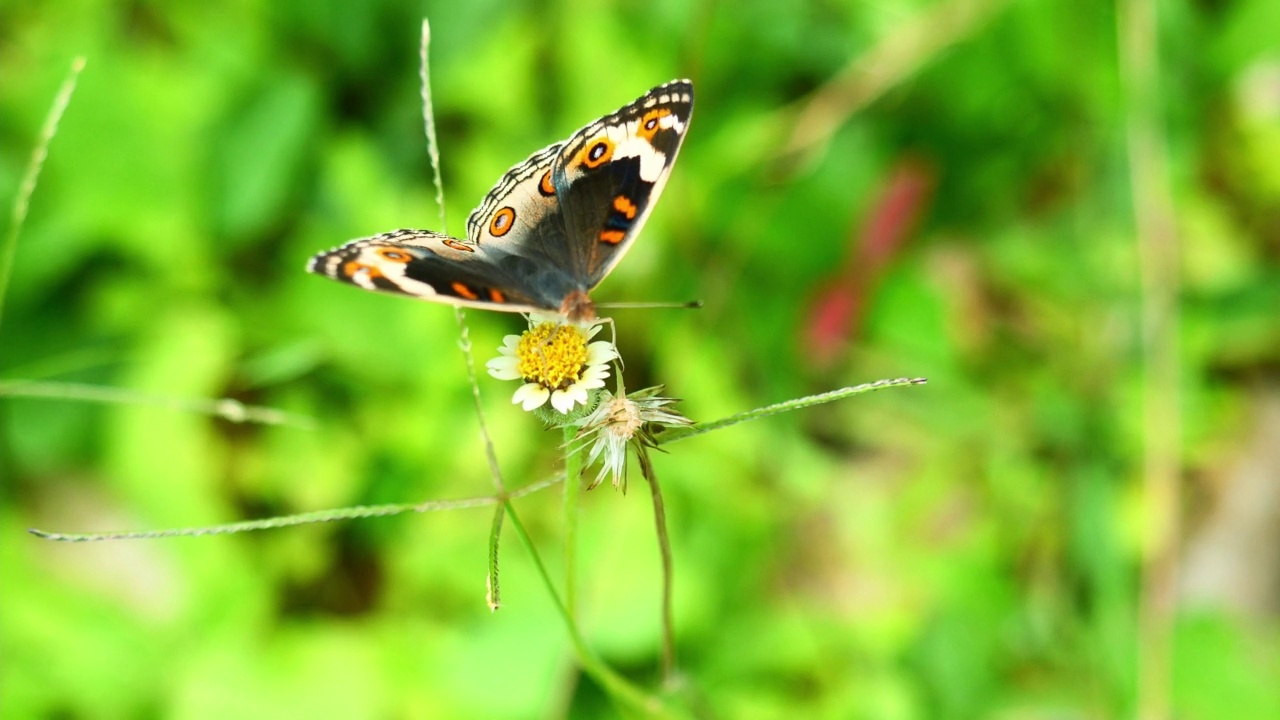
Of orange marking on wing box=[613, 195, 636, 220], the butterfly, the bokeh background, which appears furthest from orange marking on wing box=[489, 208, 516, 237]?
the bokeh background

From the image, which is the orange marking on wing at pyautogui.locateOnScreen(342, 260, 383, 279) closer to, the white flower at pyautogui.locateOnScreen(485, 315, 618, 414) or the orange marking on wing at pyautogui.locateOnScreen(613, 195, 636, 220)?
the white flower at pyautogui.locateOnScreen(485, 315, 618, 414)

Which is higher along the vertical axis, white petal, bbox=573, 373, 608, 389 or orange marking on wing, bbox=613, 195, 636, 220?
orange marking on wing, bbox=613, 195, 636, 220

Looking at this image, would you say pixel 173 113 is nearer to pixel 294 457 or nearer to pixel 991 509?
pixel 294 457

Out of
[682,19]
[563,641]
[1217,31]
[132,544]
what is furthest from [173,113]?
[1217,31]

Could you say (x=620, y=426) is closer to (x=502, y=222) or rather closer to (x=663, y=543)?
(x=663, y=543)

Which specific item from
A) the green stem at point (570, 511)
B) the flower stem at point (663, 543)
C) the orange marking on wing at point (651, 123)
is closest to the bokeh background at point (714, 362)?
the flower stem at point (663, 543)

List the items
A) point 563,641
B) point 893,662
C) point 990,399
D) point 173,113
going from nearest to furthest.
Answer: point 563,641
point 893,662
point 173,113
point 990,399

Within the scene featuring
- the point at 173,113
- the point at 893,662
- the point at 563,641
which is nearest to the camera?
the point at 563,641

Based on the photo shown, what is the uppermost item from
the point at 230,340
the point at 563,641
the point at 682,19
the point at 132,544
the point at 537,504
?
the point at 682,19
